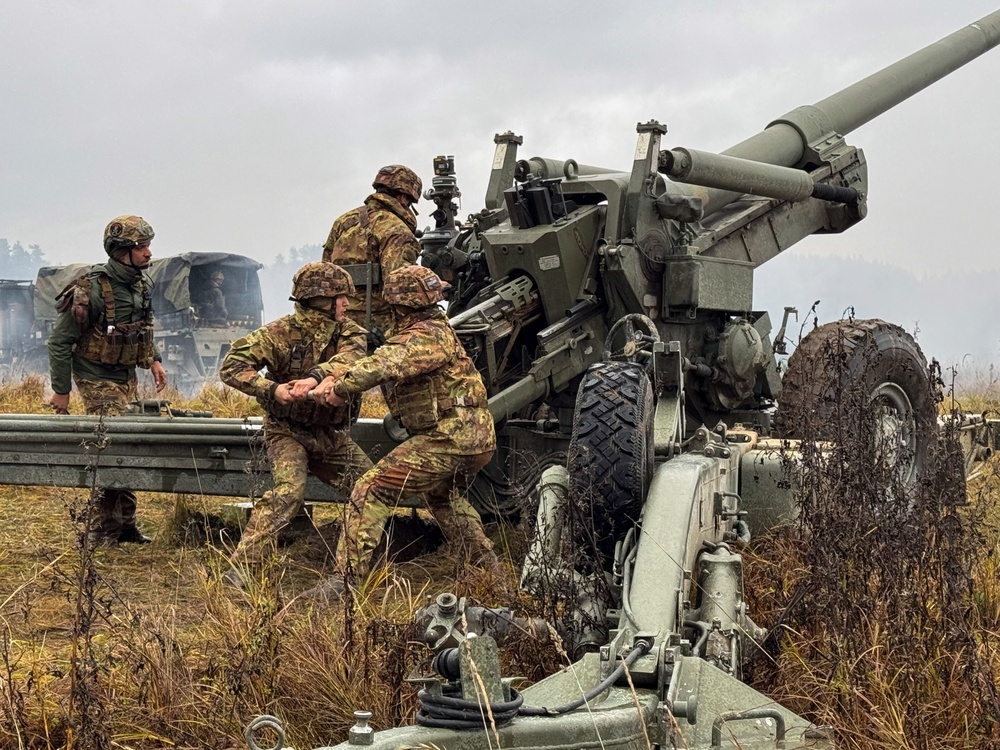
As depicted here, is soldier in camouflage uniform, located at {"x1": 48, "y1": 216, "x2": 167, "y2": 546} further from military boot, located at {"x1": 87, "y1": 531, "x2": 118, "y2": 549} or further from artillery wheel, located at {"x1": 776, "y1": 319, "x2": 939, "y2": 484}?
artillery wheel, located at {"x1": 776, "y1": 319, "x2": 939, "y2": 484}

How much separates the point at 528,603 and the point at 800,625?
954mm

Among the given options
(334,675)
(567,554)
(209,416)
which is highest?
(209,416)

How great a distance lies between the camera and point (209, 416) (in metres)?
7.75

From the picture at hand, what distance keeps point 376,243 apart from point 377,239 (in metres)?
0.03

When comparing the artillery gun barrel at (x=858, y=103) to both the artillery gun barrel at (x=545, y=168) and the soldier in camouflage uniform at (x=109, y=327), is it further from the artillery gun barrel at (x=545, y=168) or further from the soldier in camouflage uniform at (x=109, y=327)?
the soldier in camouflage uniform at (x=109, y=327)

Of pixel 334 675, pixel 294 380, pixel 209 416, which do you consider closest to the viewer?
pixel 334 675

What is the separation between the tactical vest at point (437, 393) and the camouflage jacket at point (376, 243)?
5.95 feet

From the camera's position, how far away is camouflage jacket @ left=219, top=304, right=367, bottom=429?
6.51 m

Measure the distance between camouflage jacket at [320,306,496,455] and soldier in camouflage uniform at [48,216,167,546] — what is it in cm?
254

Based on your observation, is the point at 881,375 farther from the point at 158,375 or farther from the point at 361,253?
the point at 158,375

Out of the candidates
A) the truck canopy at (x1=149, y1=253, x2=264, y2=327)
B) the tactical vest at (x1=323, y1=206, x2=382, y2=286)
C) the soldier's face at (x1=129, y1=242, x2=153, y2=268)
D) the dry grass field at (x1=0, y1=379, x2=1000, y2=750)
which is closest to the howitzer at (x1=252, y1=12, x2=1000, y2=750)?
the dry grass field at (x1=0, y1=379, x2=1000, y2=750)

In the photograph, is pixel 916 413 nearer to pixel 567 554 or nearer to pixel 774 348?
pixel 774 348

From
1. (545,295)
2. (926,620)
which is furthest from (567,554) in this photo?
(545,295)

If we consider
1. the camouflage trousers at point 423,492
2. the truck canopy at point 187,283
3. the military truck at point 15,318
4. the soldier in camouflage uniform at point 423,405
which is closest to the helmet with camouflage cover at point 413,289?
the soldier in camouflage uniform at point 423,405
